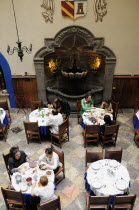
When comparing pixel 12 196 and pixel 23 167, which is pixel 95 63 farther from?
pixel 12 196

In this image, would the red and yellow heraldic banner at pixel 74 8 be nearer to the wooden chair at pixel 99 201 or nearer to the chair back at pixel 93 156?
the chair back at pixel 93 156

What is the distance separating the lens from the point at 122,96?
25.2ft

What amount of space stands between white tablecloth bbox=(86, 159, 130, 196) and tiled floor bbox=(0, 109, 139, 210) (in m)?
0.74

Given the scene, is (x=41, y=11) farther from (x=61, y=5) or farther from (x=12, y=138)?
(x=12, y=138)

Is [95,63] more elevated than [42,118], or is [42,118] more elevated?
[95,63]

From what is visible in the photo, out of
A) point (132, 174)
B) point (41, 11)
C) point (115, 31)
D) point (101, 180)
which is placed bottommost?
point (132, 174)

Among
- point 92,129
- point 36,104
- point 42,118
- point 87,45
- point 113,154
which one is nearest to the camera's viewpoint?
point 113,154

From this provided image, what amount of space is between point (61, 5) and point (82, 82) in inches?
134

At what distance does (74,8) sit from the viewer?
6.08 m

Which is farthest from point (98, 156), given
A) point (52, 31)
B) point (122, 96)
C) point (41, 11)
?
point (41, 11)

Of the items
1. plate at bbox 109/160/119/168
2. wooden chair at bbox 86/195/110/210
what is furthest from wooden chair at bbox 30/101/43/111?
wooden chair at bbox 86/195/110/210

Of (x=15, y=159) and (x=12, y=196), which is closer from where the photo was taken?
(x=12, y=196)

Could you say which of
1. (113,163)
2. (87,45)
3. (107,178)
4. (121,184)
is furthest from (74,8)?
(121,184)

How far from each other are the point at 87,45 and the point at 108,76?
1.46 metres
